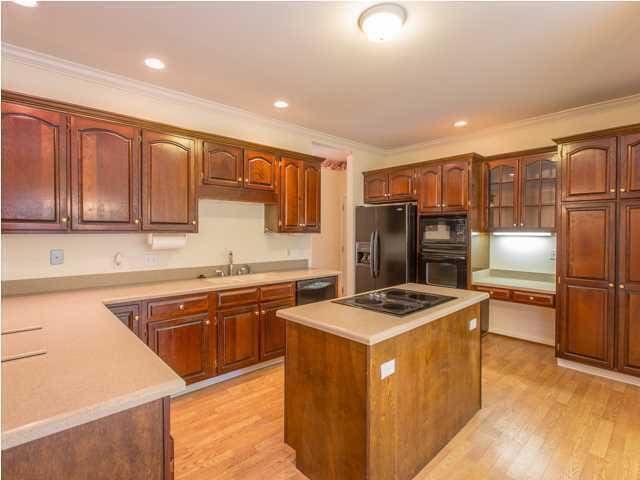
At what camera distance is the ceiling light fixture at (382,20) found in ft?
6.47

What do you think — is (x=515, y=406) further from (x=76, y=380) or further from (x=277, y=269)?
(x=76, y=380)

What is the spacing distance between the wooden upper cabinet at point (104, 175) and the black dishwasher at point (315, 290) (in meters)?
1.69

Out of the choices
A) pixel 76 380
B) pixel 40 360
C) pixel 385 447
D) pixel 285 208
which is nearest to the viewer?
pixel 76 380

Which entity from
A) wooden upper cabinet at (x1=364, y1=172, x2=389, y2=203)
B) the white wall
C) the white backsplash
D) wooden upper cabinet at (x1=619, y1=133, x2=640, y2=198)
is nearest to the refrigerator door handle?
wooden upper cabinet at (x1=364, y1=172, x2=389, y2=203)

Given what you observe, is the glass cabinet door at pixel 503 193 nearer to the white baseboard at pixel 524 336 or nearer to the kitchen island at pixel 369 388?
the white baseboard at pixel 524 336

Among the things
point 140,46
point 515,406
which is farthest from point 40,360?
point 515,406

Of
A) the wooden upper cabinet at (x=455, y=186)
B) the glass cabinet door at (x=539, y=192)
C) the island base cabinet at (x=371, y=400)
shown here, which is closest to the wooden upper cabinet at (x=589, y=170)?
the glass cabinet door at (x=539, y=192)

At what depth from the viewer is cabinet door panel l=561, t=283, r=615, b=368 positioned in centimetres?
308

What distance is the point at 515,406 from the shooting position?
264 centimetres

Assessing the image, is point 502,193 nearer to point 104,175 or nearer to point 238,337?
Answer: point 238,337

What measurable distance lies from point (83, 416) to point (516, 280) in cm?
452

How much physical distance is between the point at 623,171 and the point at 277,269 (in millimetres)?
3581

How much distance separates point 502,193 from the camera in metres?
4.11

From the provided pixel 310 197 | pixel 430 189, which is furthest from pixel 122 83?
pixel 430 189
